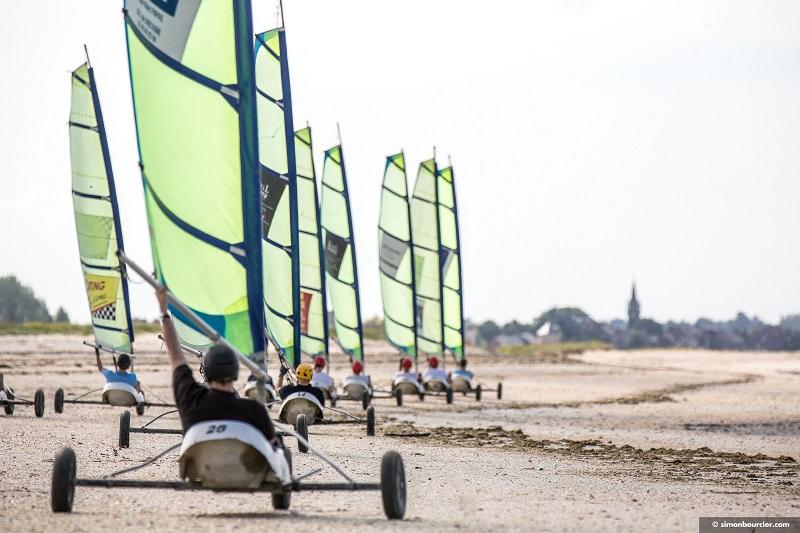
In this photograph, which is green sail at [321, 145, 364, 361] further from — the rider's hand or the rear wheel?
the rider's hand

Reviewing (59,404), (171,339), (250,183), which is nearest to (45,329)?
(59,404)

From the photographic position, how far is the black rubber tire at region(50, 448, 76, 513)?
366 inches

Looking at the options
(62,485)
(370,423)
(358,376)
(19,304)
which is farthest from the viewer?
(19,304)

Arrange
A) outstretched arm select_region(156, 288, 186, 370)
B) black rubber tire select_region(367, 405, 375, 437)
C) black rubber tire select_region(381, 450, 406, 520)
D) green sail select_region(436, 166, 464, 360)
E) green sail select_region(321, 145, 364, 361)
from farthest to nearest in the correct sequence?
green sail select_region(436, 166, 464, 360), green sail select_region(321, 145, 364, 361), black rubber tire select_region(367, 405, 375, 437), black rubber tire select_region(381, 450, 406, 520), outstretched arm select_region(156, 288, 186, 370)

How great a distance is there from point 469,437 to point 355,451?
404 cm

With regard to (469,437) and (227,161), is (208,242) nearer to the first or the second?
(227,161)

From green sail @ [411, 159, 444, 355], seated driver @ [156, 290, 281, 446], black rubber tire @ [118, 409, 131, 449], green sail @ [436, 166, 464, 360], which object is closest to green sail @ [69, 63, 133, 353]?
black rubber tire @ [118, 409, 131, 449]

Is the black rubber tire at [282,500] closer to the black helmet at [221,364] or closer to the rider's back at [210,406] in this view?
the rider's back at [210,406]

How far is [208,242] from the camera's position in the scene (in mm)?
12305

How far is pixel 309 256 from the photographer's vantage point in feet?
96.3

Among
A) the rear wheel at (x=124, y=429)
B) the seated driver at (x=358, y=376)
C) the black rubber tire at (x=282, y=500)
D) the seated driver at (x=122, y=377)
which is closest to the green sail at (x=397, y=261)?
the seated driver at (x=358, y=376)

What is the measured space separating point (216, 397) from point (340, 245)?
2576 cm

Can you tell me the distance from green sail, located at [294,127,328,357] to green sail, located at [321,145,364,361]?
438 centimetres

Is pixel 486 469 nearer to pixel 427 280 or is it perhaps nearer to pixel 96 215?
pixel 96 215
